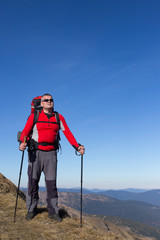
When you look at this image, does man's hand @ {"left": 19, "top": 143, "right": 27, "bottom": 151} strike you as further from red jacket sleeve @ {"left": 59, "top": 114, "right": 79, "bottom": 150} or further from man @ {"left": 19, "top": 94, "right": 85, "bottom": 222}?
red jacket sleeve @ {"left": 59, "top": 114, "right": 79, "bottom": 150}

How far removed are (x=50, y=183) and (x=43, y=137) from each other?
74.5 inches

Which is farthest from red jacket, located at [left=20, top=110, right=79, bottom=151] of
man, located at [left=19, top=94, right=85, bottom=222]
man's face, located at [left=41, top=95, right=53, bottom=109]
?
man's face, located at [left=41, top=95, right=53, bottom=109]

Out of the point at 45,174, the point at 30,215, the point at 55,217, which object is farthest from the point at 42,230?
the point at 45,174

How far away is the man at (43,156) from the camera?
353 inches

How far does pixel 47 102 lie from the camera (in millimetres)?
9164

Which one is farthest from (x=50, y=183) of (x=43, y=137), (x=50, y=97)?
(x=50, y=97)

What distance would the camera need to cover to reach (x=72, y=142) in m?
9.51

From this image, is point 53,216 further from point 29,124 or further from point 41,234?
point 29,124

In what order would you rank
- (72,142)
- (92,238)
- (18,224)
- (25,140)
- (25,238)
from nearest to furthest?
(25,238)
(92,238)
(18,224)
(25,140)
(72,142)

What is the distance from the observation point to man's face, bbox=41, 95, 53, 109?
9142mm

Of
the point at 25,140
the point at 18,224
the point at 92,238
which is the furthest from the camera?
the point at 25,140

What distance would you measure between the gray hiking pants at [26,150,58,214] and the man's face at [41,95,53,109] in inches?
74.7

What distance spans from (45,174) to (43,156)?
769 millimetres

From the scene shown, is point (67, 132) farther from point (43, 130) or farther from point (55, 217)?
point (55, 217)
